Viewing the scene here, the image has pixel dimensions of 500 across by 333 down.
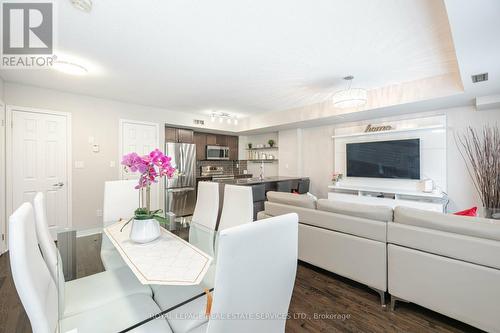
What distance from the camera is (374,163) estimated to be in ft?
14.4

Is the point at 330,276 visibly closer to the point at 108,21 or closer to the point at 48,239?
the point at 48,239

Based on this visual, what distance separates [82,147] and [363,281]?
459 centimetres

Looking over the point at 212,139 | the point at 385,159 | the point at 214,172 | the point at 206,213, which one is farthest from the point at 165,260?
the point at 212,139

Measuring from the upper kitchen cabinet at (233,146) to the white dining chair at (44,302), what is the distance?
18.3 feet

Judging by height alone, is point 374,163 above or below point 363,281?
above

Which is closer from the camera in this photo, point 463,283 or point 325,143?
point 463,283

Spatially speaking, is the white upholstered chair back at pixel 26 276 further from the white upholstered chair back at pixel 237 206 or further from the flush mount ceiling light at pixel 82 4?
the flush mount ceiling light at pixel 82 4

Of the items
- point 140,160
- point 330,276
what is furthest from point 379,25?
point 330,276

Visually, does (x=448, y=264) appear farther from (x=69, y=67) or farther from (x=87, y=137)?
(x=87, y=137)

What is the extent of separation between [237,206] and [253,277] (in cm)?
137

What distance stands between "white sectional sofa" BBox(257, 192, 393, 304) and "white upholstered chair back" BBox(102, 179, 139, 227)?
1829 millimetres

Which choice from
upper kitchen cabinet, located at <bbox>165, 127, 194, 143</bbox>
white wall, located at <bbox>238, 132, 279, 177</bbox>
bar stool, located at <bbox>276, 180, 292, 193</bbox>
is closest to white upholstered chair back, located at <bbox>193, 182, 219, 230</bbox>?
bar stool, located at <bbox>276, 180, 292, 193</bbox>

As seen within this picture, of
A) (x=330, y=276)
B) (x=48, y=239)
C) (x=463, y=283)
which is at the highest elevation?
(x=48, y=239)

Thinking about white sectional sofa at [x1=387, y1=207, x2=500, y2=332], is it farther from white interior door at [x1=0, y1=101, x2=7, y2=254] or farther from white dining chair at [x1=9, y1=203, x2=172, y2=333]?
white interior door at [x1=0, y1=101, x2=7, y2=254]
